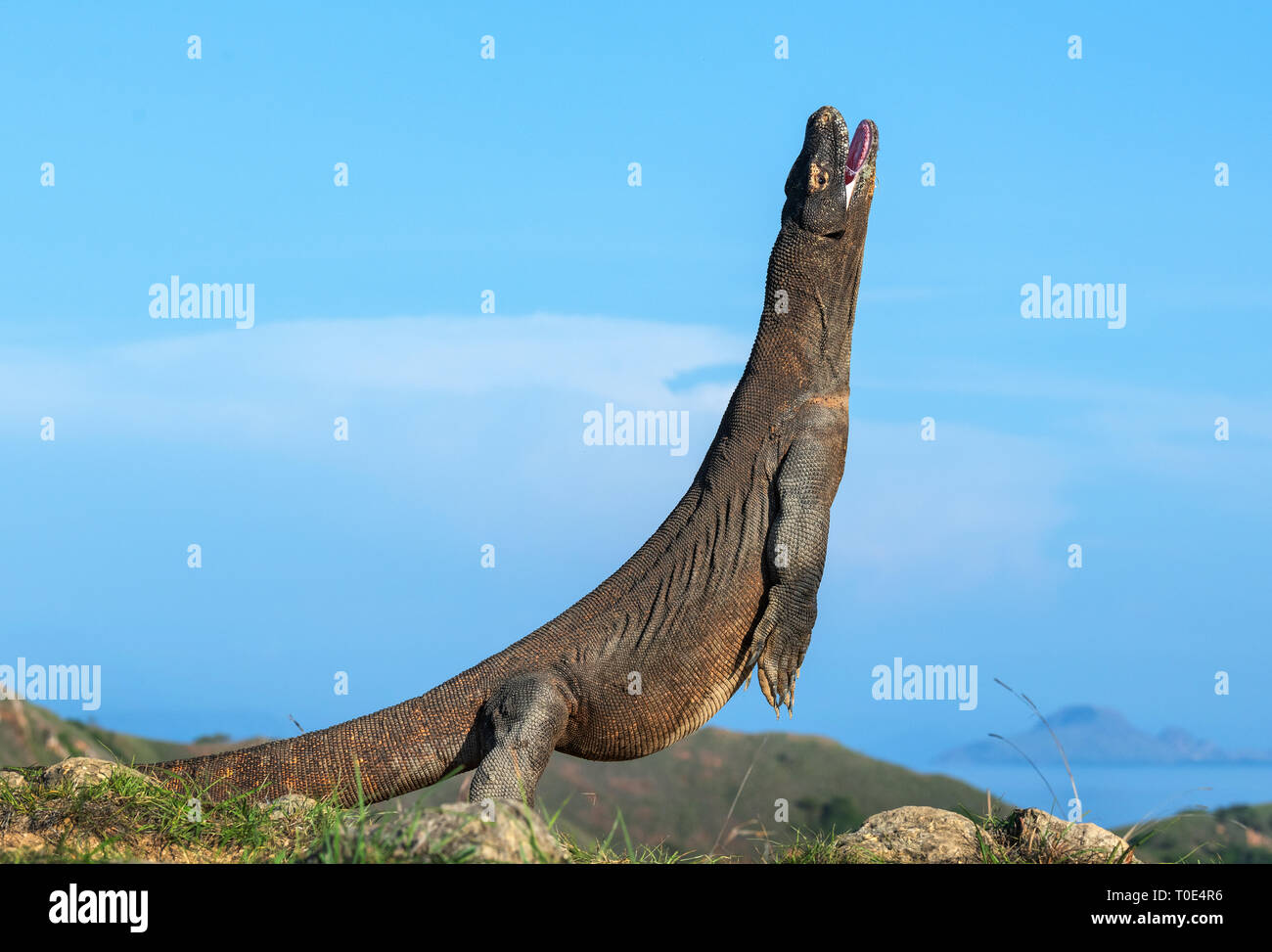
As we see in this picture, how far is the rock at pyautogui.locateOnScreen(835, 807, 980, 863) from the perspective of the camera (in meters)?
9.12

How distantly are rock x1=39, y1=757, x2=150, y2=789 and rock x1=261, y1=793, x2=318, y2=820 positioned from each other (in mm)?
1027

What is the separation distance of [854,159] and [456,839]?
282 inches

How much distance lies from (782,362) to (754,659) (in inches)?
99.9

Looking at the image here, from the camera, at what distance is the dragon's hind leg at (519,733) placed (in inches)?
348

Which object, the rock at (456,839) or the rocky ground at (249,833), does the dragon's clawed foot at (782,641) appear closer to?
the rocky ground at (249,833)

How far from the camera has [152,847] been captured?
816cm

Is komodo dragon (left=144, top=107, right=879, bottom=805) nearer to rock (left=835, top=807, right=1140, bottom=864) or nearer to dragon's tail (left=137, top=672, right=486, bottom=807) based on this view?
dragon's tail (left=137, top=672, right=486, bottom=807)

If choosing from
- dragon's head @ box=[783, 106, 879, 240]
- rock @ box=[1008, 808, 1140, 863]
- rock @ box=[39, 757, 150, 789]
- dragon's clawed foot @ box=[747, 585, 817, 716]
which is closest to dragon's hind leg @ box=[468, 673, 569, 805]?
dragon's clawed foot @ box=[747, 585, 817, 716]

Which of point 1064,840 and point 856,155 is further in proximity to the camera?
point 856,155

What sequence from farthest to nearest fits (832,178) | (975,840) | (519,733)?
1. (832,178)
2. (975,840)
3. (519,733)

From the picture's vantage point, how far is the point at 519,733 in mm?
9125

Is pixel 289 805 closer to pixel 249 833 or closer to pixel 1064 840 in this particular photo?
pixel 249 833

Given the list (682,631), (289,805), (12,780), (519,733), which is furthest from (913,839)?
(12,780)

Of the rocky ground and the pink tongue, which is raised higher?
the pink tongue
